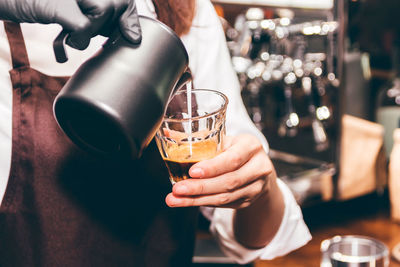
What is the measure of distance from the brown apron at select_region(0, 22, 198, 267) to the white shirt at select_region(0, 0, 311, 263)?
16 millimetres

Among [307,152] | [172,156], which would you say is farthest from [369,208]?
[172,156]

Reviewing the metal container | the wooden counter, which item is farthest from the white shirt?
the wooden counter

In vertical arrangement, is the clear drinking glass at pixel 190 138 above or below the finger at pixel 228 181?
above

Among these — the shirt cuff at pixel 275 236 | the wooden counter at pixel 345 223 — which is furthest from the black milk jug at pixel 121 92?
the wooden counter at pixel 345 223

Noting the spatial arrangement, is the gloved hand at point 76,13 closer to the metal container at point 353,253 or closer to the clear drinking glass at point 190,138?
the clear drinking glass at point 190,138

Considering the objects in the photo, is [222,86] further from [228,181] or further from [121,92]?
[121,92]

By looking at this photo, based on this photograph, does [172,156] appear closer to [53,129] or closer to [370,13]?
[53,129]

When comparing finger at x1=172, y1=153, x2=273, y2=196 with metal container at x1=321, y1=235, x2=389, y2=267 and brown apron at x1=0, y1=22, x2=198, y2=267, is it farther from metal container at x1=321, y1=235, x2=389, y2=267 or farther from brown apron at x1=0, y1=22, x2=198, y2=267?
metal container at x1=321, y1=235, x2=389, y2=267

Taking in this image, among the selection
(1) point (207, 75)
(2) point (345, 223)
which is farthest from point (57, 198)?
(2) point (345, 223)

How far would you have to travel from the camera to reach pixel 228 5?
6.92ft

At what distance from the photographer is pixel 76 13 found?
0.52 m

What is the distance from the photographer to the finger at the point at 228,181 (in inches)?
26.8

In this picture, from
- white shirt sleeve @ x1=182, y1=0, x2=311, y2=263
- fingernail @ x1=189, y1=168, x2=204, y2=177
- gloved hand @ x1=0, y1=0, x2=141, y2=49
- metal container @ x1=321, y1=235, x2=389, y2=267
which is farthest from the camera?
metal container @ x1=321, y1=235, x2=389, y2=267

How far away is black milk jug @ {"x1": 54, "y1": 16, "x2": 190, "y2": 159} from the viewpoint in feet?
1.77
